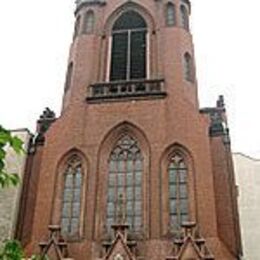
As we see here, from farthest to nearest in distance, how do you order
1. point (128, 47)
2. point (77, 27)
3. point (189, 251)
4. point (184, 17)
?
point (77, 27) → point (184, 17) → point (128, 47) → point (189, 251)

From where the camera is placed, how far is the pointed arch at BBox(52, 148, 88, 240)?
19.5 metres

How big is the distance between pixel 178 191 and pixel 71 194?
14.2 ft

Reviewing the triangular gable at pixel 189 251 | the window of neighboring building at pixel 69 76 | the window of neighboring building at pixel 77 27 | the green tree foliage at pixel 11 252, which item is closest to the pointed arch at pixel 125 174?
the triangular gable at pixel 189 251

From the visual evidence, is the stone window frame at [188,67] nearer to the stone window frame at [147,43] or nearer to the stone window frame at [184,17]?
the stone window frame at [147,43]

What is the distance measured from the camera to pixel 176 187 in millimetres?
19734

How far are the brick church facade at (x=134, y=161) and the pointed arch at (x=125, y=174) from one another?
0.04 meters

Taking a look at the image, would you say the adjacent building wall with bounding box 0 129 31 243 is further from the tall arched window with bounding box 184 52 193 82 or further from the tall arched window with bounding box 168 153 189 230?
the tall arched window with bounding box 184 52 193 82

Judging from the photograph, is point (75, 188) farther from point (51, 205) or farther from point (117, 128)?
point (117, 128)

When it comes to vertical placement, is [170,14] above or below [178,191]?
above

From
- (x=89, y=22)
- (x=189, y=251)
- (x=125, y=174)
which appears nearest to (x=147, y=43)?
(x=89, y=22)

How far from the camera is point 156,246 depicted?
18.2m

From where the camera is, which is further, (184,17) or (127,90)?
(184,17)

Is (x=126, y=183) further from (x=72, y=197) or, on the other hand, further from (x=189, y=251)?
(x=189, y=251)

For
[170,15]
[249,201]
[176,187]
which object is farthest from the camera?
[249,201]
